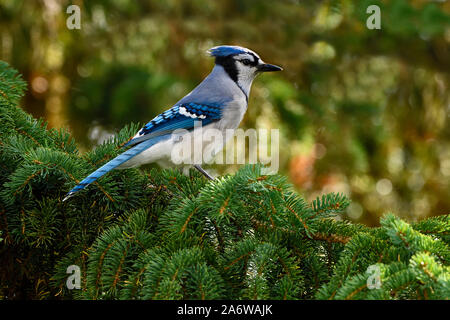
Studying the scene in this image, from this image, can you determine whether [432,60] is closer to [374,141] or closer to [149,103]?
[374,141]

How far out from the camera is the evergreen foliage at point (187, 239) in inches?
50.9

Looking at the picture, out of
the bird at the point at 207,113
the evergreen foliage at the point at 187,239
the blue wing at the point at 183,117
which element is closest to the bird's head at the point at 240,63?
the bird at the point at 207,113

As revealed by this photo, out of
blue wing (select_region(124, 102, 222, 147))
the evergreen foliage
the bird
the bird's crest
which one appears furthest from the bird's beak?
the evergreen foliage

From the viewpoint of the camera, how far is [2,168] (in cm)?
179

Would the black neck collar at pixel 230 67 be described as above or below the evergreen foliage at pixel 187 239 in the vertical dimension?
above

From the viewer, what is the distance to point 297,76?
372 centimetres

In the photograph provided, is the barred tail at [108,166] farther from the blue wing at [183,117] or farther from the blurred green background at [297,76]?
the blurred green background at [297,76]

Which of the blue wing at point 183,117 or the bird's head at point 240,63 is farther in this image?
the bird's head at point 240,63

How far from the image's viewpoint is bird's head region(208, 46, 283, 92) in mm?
2842

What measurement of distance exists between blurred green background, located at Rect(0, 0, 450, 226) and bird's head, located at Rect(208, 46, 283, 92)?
409mm

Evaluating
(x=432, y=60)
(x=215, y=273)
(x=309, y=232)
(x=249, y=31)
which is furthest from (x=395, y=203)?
(x=215, y=273)

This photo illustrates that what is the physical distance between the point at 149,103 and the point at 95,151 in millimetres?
1570

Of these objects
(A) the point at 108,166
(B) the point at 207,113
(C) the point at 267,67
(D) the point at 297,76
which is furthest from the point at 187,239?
(D) the point at 297,76

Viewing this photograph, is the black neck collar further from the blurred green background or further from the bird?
the blurred green background
